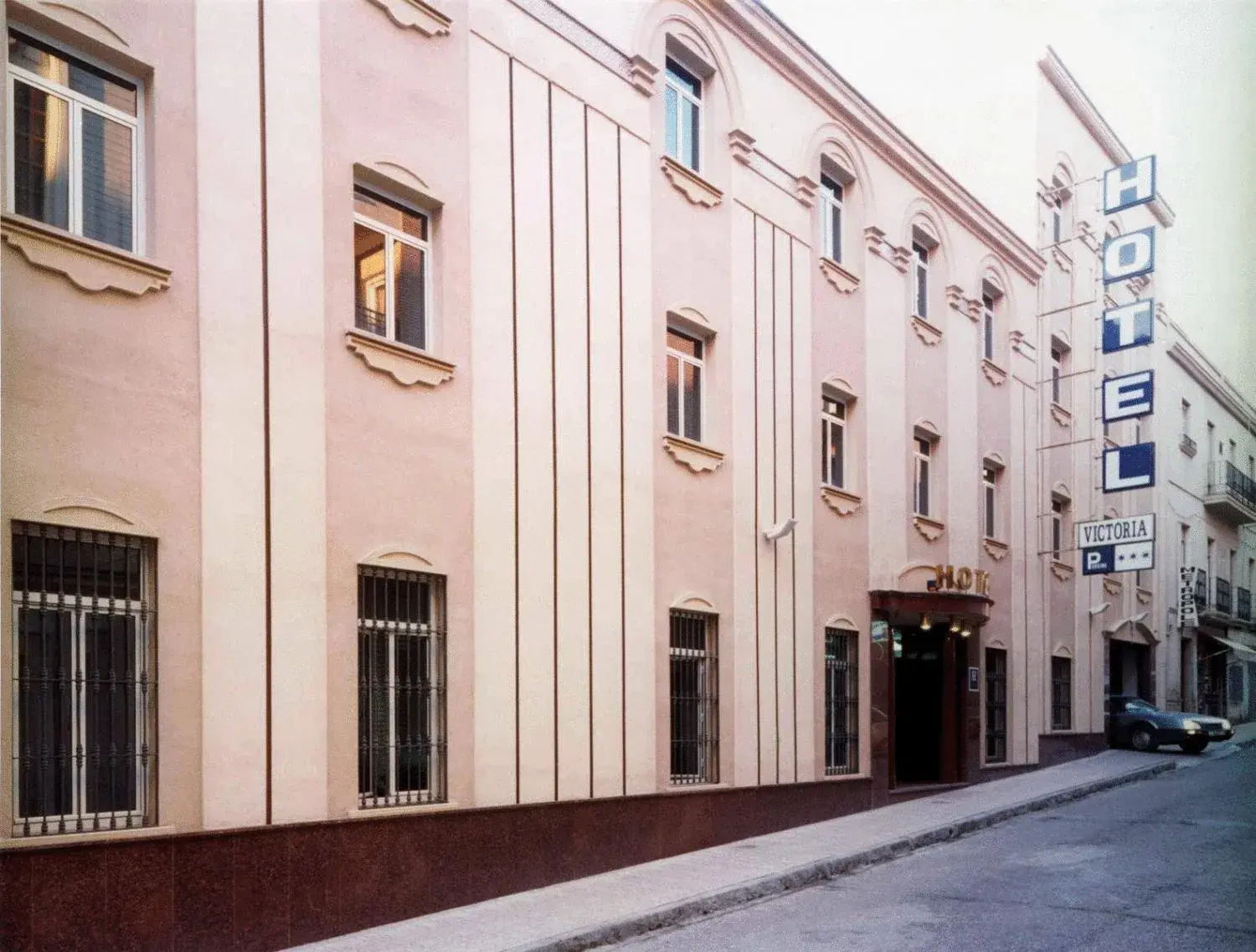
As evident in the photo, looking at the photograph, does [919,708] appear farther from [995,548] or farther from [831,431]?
[831,431]

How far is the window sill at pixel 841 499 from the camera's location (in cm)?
1636

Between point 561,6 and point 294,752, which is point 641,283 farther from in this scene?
point 294,752

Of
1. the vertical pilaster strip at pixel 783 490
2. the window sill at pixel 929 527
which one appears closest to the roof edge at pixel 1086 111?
the window sill at pixel 929 527

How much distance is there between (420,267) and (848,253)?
864cm

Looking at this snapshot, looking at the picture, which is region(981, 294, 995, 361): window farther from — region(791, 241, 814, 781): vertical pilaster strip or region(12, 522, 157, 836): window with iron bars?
region(12, 522, 157, 836): window with iron bars

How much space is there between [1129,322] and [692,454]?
37.3ft

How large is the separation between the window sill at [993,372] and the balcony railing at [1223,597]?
52.3 ft

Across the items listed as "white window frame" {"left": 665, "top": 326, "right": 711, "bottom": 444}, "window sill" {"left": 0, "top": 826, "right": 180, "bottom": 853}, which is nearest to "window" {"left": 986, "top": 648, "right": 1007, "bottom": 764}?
"white window frame" {"left": 665, "top": 326, "right": 711, "bottom": 444}

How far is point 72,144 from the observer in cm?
819

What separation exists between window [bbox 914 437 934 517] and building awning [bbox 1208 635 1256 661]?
60.2 ft

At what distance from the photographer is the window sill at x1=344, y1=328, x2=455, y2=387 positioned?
384 inches

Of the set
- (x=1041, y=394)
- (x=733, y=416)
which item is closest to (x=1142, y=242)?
(x=1041, y=394)

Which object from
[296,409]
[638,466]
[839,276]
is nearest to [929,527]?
[839,276]

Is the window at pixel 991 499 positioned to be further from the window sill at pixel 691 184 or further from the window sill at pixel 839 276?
the window sill at pixel 691 184
